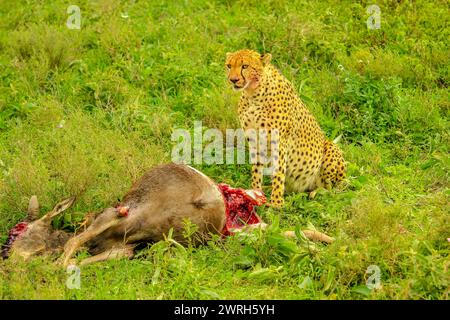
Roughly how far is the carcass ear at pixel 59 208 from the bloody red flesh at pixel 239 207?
1153 millimetres

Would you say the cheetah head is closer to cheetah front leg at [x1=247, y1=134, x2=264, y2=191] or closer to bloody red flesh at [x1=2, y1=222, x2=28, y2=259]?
cheetah front leg at [x1=247, y1=134, x2=264, y2=191]

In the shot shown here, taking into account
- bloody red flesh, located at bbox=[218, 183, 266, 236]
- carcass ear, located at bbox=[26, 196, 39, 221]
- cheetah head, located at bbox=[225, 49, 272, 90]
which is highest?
cheetah head, located at bbox=[225, 49, 272, 90]

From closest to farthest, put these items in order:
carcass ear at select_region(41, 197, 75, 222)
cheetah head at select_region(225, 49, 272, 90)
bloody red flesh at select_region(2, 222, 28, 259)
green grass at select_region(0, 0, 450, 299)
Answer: green grass at select_region(0, 0, 450, 299), bloody red flesh at select_region(2, 222, 28, 259), carcass ear at select_region(41, 197, 75, 222), cheetah head at select_region(225, 49, 272, 90)

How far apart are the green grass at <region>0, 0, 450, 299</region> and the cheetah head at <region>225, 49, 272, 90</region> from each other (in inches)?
34.7

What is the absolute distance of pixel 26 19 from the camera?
10008 mm

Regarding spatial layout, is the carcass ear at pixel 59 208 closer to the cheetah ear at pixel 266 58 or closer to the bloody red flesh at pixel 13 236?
the bloody red flesh at pixel 13 236

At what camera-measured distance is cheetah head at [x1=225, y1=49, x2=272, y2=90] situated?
23.2 ft

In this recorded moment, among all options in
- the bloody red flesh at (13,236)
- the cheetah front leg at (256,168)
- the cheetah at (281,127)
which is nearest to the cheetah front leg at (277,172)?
the cheetah at (281,127)

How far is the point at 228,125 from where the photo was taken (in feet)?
26.6

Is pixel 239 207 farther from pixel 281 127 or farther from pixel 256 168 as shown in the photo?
pixel 281 127

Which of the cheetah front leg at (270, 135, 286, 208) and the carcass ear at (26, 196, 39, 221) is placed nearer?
the carcass ear at (26, 196, 39, 221)

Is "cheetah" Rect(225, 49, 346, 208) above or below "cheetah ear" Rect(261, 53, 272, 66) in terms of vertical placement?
below

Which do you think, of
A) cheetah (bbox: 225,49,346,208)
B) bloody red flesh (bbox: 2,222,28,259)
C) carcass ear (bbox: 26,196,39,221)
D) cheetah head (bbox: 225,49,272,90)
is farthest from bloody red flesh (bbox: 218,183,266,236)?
bloody red flesh (bbox: 2,222,28,259)
